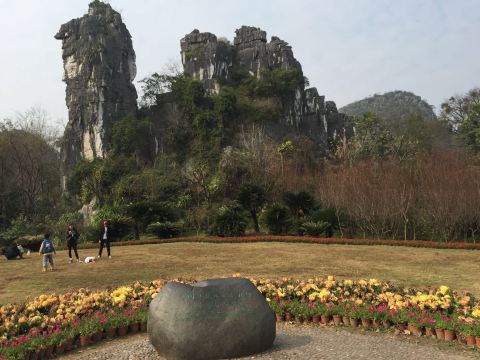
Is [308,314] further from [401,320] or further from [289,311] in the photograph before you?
[401,320]

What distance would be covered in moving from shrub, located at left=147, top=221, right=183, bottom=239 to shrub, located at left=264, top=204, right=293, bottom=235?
5464 mm

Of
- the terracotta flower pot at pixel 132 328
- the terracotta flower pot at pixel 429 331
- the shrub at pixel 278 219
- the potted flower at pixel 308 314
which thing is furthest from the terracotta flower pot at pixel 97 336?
the shrub at pixel 278 219

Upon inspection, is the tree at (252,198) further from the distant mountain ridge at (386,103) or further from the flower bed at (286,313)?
the distant mountain ridge at (386,103)

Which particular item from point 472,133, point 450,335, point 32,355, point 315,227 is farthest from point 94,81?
point 450,335

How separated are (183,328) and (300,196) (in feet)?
71.2

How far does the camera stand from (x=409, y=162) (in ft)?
93.0

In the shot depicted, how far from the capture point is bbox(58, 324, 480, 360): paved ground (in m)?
6.32

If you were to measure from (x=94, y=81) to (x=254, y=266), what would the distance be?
133 ft

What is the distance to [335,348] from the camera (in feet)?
21.8

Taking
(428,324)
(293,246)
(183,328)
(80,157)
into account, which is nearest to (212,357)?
(183,328)

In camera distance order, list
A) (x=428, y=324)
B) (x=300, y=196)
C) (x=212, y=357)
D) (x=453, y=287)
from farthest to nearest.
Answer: (x=300, y=196)
(x=453, y=287)
(x=428, y=324)
(x=212, y=357)

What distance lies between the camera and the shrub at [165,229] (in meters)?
25.8

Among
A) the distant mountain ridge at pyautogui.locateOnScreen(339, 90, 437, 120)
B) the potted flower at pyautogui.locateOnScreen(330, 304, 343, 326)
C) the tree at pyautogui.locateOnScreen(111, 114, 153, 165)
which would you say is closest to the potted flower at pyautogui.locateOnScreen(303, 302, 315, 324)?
the potted flower at pyautogui.locateOnScreen(330, 304, 343, 326)

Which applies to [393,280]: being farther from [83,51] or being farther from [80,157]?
[83,51]
